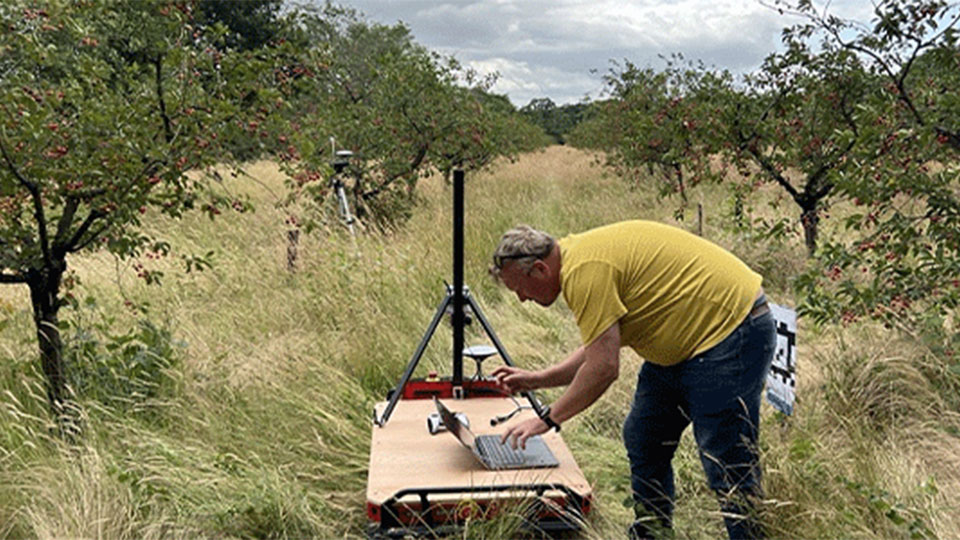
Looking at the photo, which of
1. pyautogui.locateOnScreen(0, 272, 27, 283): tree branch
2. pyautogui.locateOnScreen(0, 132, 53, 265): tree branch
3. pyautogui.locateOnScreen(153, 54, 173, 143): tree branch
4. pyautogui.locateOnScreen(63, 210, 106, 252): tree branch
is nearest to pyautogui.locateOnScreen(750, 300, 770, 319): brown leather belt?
pyautogui.locateOnScreen(153, 54, 173, 143): tree branch

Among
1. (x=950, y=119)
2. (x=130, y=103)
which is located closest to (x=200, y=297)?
(x=130, y=103)

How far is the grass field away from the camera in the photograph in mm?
3012

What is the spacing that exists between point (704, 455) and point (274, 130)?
258 cm

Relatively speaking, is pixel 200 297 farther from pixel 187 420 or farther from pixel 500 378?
pixel 500 378

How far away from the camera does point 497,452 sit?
10.7 ft

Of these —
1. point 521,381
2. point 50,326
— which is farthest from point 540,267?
point 50,326

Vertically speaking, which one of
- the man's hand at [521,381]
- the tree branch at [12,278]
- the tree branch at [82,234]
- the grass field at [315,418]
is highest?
the tree branch at [82,234]

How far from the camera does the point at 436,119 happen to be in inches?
447

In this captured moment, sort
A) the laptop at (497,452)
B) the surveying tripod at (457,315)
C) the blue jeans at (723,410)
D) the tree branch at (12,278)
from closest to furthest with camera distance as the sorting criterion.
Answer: the blue jeans at (723,410) → the laptop at (497,452) → the surveying tripod at (457,315) → the tree branch at (12,278)

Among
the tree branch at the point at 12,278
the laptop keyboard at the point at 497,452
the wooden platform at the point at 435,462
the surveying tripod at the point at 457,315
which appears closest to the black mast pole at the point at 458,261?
the surveying tripod at the point at 457,315

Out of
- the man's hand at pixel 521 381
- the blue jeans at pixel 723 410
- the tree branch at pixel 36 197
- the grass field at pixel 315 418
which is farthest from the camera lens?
the tree branch at pixel 36 197

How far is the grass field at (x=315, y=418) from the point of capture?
301 cm

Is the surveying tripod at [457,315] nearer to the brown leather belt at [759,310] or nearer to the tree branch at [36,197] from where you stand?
the brown leather belt at [759,310]

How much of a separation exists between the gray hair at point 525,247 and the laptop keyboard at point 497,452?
92 centimetres
